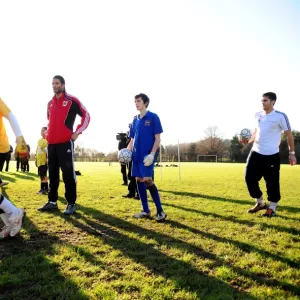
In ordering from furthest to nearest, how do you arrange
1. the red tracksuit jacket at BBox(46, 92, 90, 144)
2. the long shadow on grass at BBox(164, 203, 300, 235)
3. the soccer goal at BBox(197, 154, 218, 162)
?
the soccer goal at BBox(197, 154, 218, 162)
the red tracksuit jacket at BBox(46, 92, 90, 144)
the long shadow on grass at BBox(164, 203, 300, 235)

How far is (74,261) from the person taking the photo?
3.55 meters

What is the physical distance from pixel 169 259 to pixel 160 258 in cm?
11

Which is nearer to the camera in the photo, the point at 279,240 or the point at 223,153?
the point at 279,240

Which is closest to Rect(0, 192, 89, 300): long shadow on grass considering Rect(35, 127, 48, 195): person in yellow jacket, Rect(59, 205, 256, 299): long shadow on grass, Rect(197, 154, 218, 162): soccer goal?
Rect(59, 205, 256, 299): long shadow on grass

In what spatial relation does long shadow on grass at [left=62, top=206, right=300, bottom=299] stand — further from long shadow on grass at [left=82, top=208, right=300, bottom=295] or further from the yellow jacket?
the yellow jacket

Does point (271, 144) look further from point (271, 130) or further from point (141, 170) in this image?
point (141, 170)

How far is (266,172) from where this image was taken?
680 cm

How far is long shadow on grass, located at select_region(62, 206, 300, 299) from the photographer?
2984 mm

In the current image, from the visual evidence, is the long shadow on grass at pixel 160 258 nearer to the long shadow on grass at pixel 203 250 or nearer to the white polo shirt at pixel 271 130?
the long shadow on grass at pixel 203 250

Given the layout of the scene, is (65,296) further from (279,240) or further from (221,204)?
(221,204)

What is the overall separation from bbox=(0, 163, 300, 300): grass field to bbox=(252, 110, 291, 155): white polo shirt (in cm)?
149

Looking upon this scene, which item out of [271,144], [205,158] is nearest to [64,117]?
[271,144]

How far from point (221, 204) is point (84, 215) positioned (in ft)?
12.2

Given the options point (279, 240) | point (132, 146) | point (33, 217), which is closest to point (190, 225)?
point (279, 240)
